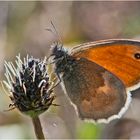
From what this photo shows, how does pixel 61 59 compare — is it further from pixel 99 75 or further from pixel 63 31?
pixel 63 31

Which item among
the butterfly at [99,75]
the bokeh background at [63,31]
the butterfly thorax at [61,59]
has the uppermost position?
the bokeh background at [63,31]

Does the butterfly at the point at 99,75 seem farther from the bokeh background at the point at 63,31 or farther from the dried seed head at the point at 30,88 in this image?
the bokeh background at the point at 63,31

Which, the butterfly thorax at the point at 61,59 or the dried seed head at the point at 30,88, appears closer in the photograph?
the dried seed head at the point at 30,88

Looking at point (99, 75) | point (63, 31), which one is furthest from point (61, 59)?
point (63, 31)

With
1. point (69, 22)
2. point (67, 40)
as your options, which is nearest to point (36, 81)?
point (67, 40)

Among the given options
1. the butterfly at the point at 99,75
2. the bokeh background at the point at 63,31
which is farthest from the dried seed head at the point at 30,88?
the bokeh background at the point at 63,31

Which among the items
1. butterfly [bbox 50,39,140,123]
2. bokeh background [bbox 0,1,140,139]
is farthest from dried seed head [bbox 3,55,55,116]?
bokeh background [bbox 0,1,140,139]
